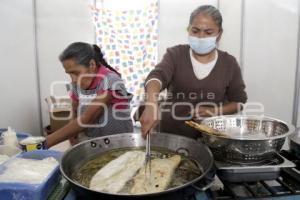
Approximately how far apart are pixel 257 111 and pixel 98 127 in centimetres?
240

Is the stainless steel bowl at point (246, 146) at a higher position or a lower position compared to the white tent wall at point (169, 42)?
lower

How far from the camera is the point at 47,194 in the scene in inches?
35.5

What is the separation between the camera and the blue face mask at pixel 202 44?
5.39ft

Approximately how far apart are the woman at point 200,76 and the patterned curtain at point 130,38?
→ 2.33m

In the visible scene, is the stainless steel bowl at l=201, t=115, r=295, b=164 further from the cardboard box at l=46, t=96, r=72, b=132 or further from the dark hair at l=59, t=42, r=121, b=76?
the cardboard box at l=46, t=96, r=72, b=132

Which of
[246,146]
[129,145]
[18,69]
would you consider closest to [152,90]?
[129,145]

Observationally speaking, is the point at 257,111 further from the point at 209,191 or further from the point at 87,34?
the point at 209,191

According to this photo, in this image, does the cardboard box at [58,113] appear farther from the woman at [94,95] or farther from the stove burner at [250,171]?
the stove burner at [250,171]

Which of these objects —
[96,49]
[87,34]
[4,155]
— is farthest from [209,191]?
[87,34]

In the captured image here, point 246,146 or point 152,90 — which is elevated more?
point 152,90

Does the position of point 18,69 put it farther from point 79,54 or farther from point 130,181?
point 130,181

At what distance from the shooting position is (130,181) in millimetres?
974

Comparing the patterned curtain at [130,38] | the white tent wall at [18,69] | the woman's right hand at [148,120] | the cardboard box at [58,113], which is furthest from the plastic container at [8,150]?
the patterned curtain at [130,38]

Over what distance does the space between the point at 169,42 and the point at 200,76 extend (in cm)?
246
